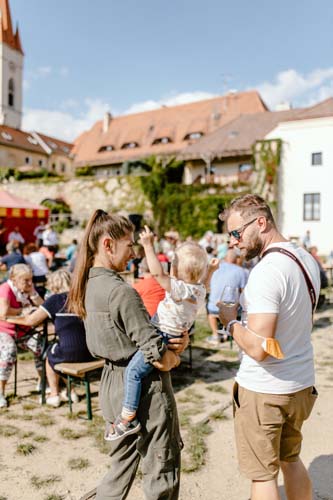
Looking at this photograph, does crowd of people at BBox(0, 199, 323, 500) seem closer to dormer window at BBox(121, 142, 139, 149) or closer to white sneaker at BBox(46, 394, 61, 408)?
white sneaker at BBox(46, 394, 61, 408)

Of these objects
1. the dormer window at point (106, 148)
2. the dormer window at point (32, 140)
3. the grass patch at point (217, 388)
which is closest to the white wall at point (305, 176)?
the dormer window at point (106, 148)

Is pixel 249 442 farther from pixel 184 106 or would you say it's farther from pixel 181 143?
pixel 184 106

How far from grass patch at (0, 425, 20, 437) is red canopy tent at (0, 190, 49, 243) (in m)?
12.4

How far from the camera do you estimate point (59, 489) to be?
9.64ft

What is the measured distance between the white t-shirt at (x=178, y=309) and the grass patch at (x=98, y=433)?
5.78ft

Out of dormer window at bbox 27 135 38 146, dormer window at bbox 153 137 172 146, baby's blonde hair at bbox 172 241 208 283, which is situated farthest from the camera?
dormer window at bbox 27 135 38 146

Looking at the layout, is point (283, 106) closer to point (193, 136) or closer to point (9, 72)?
point (193, 136)

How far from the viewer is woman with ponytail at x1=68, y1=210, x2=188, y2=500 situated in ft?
6.58

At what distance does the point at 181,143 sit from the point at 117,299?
1386 inches

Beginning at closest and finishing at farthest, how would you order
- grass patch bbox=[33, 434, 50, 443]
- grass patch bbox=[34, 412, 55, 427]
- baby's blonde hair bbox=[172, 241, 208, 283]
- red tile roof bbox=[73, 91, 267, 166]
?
baby's blonde hair bbox=[172, 241, 208, 283] < grass patch bbox=[33, 434, 50, 443] < grass patch bbox=[34, 412, 55, 427] < red tile roof bbox=[73, 91, 267, 166]

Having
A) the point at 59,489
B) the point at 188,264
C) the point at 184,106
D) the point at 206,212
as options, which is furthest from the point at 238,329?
the point at 184,106

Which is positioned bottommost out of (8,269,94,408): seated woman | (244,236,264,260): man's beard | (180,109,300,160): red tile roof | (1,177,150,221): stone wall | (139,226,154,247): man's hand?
(8,269,94,408): seated woman

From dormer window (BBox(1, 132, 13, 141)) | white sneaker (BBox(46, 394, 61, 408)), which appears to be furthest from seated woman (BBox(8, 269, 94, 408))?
dormer window (BBox(1, 132, 13, 141))

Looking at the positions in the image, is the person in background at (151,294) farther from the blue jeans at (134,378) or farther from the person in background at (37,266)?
the person in background at (37,266)
